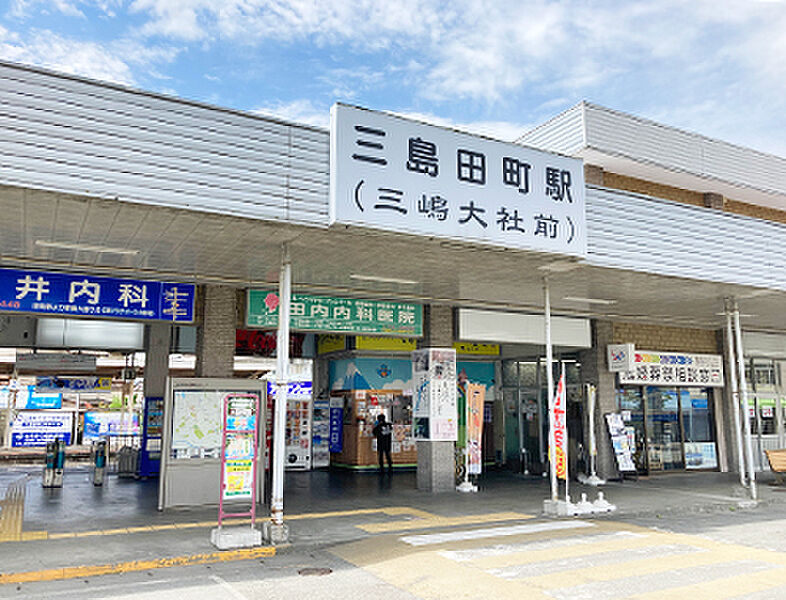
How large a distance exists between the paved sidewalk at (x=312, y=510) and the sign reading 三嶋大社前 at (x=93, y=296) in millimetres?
3359

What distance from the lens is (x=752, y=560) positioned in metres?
7.94

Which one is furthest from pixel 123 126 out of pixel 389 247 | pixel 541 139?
pixel 541 139

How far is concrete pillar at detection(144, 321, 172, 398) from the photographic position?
16.8m

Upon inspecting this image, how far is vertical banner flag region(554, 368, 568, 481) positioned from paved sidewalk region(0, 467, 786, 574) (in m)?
0.91

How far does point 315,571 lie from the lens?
752 centimetres

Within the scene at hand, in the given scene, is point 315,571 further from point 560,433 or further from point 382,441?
point 382,441

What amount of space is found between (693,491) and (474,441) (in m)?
4.84

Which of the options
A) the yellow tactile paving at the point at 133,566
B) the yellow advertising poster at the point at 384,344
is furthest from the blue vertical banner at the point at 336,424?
the yellow tactile paving at the point at 133,566

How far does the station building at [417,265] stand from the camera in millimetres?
7363

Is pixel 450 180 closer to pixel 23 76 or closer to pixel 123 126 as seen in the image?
pixel 123 126

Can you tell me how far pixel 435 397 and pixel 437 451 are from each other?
1142mm

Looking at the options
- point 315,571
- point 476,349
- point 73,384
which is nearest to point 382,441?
point 476,349

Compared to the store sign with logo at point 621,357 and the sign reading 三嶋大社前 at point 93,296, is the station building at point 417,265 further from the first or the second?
the store sign with logo at point 621,357

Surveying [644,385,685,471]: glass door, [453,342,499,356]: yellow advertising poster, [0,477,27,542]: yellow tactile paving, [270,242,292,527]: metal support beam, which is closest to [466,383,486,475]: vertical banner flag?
[453,342,499,356]: yellow advertising poster
